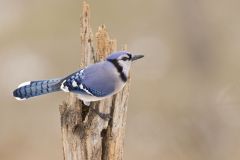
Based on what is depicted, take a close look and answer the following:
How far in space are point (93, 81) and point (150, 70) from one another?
436 cm

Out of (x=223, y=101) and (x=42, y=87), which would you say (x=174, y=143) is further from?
(x=42, y=87)

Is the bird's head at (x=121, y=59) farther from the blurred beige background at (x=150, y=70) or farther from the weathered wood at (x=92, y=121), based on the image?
the blurred beige background at (x=150, y=70)

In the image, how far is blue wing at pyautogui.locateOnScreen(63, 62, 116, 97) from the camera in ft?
11.1

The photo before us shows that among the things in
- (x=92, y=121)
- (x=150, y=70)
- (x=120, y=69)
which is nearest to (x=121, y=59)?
(x=120, y=69)

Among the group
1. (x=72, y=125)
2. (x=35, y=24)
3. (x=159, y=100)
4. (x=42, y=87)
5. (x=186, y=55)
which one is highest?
(x=35, y=24)

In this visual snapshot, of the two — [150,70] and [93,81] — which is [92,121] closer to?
[93,81]

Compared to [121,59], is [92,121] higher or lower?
lower

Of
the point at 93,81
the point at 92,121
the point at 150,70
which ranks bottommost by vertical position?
the point at 92,121

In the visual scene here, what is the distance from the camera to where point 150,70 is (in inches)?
307

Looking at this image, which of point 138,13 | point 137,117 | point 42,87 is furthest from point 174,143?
point 42,87

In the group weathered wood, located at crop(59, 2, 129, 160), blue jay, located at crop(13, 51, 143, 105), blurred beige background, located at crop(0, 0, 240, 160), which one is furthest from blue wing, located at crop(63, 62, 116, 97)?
blurred beige background, located at crop(0, 0, 240, 160)

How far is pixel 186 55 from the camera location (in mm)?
7996

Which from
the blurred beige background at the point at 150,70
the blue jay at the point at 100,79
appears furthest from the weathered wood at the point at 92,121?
the blurred beige background at the point at 150,70

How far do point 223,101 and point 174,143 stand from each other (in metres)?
0.73
